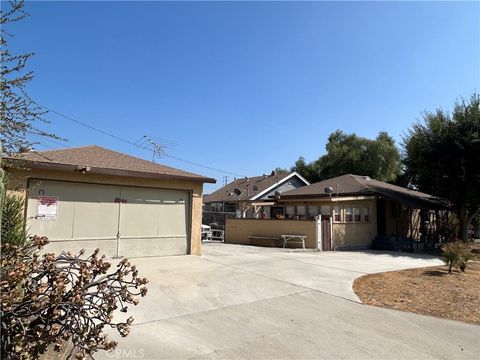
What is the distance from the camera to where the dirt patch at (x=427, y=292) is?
7117 millimetres

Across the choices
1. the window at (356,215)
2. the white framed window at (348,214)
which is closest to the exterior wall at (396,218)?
the window at (356,215)

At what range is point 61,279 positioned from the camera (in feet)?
8.44

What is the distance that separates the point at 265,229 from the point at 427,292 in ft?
37.8

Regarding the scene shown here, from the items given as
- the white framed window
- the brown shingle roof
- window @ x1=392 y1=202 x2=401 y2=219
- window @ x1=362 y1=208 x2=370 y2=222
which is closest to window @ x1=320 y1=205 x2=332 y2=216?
the white framed window

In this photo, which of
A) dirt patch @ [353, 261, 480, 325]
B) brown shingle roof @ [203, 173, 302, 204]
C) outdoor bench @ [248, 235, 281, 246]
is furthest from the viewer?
brown shingle roof @ [203, 173, 302, 204]

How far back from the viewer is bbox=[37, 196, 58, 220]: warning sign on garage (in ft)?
31.8

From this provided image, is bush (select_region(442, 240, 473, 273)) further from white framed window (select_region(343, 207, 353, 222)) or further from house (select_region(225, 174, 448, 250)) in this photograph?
white framed window (select_region(343, 207, 353, 222))

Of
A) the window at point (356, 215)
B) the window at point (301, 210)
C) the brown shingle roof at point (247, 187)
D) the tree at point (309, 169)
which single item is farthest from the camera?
the tree at point (309, 169)

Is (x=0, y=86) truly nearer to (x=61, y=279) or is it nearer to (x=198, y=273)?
(x=61, y=279)

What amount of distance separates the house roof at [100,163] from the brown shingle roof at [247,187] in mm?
17367

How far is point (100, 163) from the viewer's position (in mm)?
11148

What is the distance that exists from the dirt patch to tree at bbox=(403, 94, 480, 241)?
9056 mm

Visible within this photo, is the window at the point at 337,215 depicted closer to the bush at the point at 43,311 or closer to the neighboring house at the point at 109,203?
the neighboring house at the point at 109,203

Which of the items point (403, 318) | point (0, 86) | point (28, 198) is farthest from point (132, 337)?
point (28, 198)
